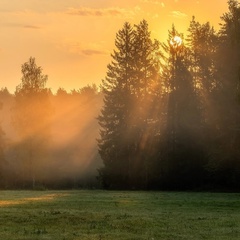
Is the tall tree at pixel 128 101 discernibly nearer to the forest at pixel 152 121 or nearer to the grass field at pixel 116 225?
the forest at pixel 152 121

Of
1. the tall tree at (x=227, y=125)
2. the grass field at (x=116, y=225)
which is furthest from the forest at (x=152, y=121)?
the grass field at (x=116, y=225)

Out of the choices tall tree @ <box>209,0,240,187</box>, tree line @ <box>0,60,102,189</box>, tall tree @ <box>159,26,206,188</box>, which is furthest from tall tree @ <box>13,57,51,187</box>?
tall tree @ <box>209,0,240,187</box>

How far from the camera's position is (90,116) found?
11225cm

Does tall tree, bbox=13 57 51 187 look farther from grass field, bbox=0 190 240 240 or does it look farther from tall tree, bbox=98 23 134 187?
grass field, bbox=0 190 240 240

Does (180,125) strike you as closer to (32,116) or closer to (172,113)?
(172,113)

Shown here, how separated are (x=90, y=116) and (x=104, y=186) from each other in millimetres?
51899

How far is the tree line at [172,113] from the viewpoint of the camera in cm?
5303

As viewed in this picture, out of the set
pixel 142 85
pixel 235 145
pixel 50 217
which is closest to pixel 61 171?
pixel 142 85

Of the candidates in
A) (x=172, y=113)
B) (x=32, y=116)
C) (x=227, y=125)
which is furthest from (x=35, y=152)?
(x=227, y=125)

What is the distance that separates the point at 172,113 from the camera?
2425 inches

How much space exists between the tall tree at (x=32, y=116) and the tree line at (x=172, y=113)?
1255 cm

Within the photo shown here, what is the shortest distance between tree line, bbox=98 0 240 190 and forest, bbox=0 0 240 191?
4.5 inches

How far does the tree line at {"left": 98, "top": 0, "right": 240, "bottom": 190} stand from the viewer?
53031 mm

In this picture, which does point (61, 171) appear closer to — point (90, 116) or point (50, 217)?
point (90, 116)
